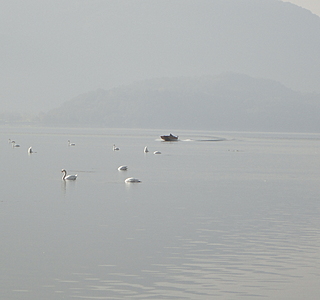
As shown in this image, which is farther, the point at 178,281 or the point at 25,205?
the point at 25,205

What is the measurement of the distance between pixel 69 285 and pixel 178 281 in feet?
9.75

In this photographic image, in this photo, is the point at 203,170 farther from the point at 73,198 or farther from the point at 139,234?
the point at 139,234

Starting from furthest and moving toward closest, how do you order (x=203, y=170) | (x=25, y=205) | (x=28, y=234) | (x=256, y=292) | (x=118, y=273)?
(x=203, y=170), (x=25, y=205), (x=28, y=234), (x=118, y=273), (x=256, y=292)

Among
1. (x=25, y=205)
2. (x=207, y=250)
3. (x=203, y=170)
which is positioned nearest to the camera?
(x=207, y=250)

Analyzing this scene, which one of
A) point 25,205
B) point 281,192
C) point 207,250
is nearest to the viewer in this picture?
point 207,250

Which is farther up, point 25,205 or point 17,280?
point 25,205

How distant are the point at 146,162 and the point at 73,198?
107ft

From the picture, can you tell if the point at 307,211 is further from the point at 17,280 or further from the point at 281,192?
the point at 17,280

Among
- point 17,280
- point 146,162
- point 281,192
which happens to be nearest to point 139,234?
point 17,280

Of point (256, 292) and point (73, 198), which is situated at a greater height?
point (73, 198)

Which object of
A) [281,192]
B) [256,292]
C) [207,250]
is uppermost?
[281,192]

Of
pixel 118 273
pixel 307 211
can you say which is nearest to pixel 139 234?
pixel 118 273

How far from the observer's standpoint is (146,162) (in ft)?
223

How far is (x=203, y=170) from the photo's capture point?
58.6 meters
